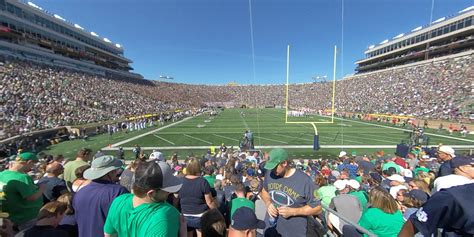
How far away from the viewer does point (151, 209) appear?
182 centimetres

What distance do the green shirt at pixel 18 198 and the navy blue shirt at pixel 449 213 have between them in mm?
4552

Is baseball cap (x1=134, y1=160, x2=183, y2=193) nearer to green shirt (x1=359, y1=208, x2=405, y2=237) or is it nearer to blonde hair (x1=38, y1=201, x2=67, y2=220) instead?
blonde hair (x1=38, y1=201, x2=67, y2=220)

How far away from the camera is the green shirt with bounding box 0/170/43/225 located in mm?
3406

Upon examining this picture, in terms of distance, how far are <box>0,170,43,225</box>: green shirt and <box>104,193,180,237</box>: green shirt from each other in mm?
2472

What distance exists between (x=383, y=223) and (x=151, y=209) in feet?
8.70

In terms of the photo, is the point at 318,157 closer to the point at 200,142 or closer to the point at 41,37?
the point at 200,142

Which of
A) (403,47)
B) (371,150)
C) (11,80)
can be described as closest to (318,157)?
(371,150)


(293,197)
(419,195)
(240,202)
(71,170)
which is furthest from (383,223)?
(71,170)

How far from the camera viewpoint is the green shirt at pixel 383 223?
2912 mm

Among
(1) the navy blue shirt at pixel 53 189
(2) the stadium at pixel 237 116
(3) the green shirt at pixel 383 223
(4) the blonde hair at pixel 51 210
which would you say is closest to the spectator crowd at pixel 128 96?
(2) the stadium at pixel 237 116

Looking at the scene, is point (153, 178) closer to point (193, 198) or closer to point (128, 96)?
point (193, 198)

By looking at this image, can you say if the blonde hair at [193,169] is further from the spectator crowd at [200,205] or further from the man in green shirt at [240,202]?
the man in green shirt at [240,202]

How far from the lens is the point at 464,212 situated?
170 centimetres

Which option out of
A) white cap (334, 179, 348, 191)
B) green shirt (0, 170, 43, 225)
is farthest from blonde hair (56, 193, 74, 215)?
white cap (334, 179, 348, 191)
